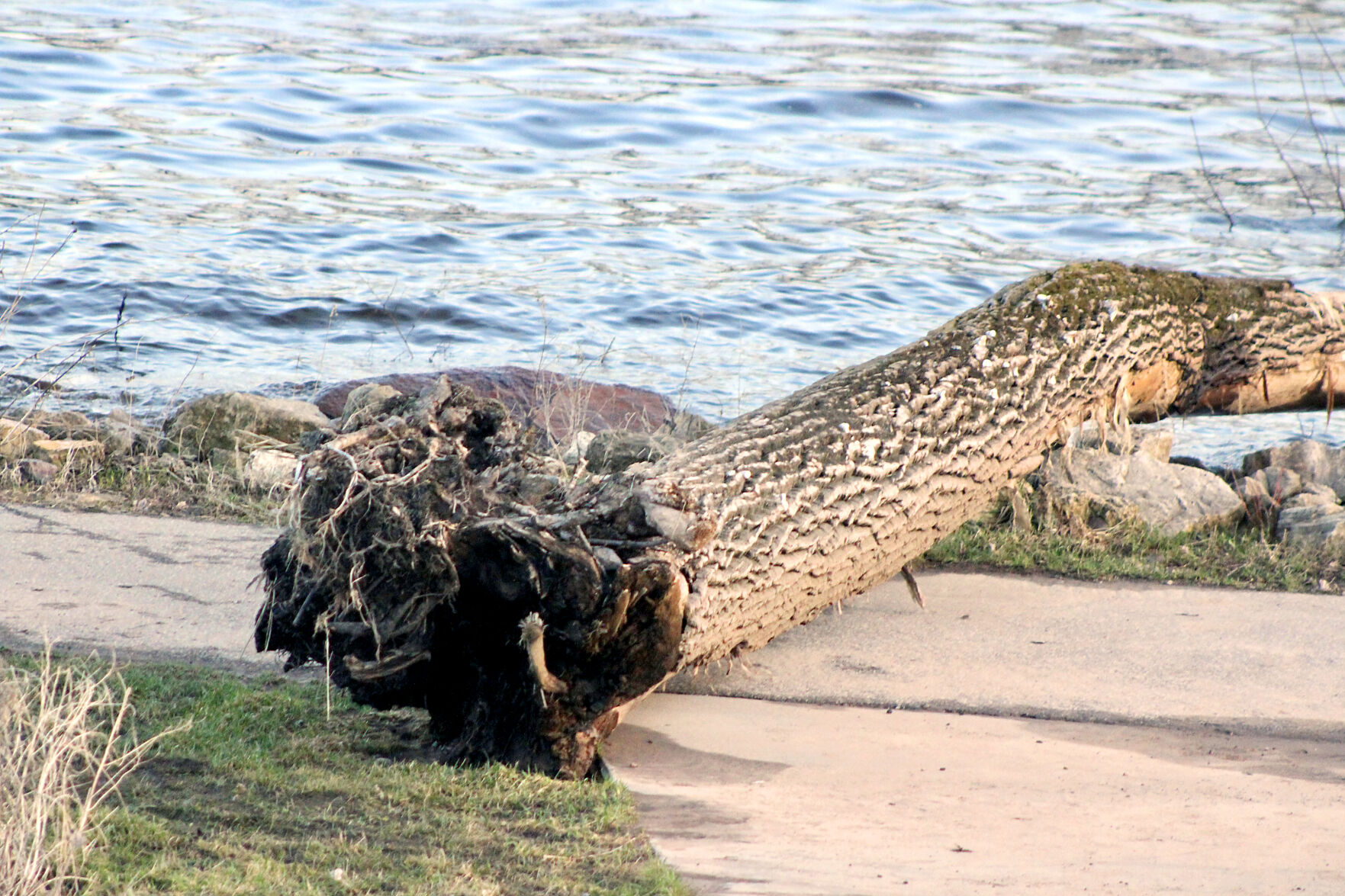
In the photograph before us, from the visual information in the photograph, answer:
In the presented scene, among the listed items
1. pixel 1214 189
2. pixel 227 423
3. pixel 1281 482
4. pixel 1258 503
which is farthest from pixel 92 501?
pixel 1214 189

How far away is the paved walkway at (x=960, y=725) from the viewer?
378 cm

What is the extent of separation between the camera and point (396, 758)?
429cm

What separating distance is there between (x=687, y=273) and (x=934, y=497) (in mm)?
7325

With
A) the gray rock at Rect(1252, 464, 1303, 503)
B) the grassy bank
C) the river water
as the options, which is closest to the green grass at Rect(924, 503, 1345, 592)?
the grassy bank

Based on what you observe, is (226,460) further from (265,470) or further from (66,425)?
(66,425)

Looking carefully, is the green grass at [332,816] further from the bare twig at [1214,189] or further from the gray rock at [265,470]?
the bare twig at [1214,189]

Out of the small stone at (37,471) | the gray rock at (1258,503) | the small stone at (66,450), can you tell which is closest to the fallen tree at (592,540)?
the gray rock at (1258,503)

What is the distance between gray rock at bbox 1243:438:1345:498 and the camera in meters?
7.61

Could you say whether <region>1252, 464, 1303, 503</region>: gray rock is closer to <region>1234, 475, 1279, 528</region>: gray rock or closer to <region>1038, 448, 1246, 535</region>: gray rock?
<region>1234, 475, 1279, 528</region>: gray rock

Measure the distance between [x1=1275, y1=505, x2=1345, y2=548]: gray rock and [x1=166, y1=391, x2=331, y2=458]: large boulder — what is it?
4914 mm

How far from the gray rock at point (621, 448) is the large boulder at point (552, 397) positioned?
1368 mm

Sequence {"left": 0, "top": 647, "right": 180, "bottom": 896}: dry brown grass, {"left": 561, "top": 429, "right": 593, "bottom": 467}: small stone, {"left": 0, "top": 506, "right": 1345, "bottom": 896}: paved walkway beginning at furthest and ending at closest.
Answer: {"left": 561, "top": 429, "right": 593, "bottom": 467}: small stone < {"left": 0, "top": 506, "right": 1345, "bottom": 896}: paved walkway < {"left": 0, "top": 647, "right": 180, "bottom": 896}: dry brown grass

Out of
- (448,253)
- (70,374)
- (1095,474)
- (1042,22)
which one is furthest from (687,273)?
(1042,22)

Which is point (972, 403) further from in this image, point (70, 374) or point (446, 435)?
point (70, 374)
